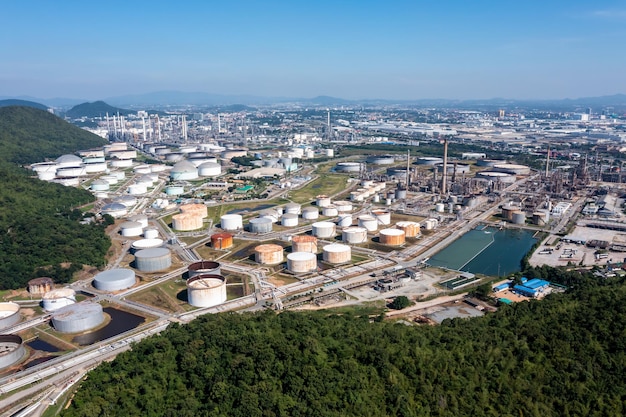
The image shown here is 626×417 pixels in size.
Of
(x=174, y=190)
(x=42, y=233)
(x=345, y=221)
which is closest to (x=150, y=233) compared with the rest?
(x=42, y=233)

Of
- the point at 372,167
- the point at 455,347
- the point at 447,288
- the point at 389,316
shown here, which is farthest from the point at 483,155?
the point at 455,347

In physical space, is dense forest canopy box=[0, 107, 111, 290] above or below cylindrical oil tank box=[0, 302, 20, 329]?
above

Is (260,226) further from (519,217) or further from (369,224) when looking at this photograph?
(519,217)

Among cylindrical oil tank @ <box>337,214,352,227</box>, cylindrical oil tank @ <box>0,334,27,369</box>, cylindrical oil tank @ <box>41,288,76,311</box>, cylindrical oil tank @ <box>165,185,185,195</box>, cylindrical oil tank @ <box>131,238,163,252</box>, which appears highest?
cylindrical oil tank @ <box>165,185,185,195</box>

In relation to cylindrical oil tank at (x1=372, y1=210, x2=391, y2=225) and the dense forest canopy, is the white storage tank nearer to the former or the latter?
the dense forest canopy

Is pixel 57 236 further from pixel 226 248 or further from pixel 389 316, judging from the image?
pixel 389 316

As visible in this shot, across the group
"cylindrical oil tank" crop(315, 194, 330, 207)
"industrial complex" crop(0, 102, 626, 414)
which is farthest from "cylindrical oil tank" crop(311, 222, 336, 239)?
"cylindrical oil tank" crop(315, 194, 330, 207)
